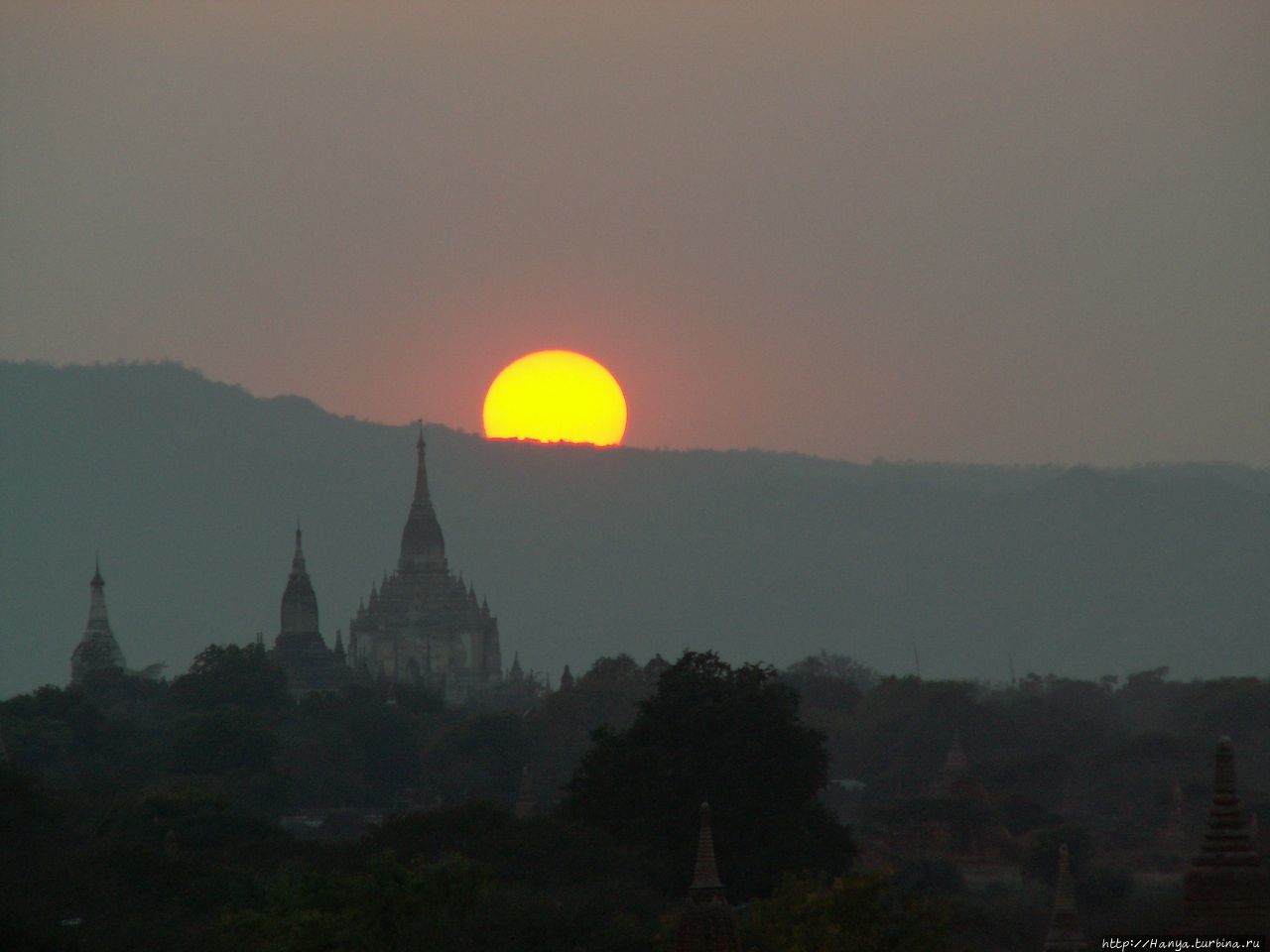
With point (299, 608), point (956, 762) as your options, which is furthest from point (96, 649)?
point (956, 762)

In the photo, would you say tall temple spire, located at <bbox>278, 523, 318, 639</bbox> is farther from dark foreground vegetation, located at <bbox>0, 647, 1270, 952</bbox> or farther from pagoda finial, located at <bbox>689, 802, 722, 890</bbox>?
pagoda finial, located at <bbox>689, 802, 722, 890</bbox>

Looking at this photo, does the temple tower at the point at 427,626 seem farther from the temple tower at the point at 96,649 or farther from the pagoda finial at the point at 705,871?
the pagoda finial at the point at 705,871

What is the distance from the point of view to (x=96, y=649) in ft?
521

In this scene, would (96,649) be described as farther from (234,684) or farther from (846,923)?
(846,923)

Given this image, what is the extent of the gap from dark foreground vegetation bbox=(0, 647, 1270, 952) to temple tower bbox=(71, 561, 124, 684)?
19841 mm

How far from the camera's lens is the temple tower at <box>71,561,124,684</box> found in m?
156

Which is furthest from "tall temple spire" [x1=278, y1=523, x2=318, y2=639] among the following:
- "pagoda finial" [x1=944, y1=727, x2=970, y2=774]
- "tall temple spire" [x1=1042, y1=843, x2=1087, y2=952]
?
"tall temple spire" [x1=1042, y1=843, x2=1087, y2=952]

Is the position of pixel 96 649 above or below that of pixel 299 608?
below

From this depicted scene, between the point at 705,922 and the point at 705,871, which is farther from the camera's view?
the point at 705,871

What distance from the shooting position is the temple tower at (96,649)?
156000 mm

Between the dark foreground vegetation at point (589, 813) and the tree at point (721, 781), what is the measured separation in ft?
0.20

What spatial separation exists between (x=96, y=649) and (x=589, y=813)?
100038 mm

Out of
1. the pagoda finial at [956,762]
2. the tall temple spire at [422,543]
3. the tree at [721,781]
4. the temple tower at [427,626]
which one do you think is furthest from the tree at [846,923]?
the tall temple spire at [422,543]

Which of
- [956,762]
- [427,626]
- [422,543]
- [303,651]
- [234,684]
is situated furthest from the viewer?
[422,543]
